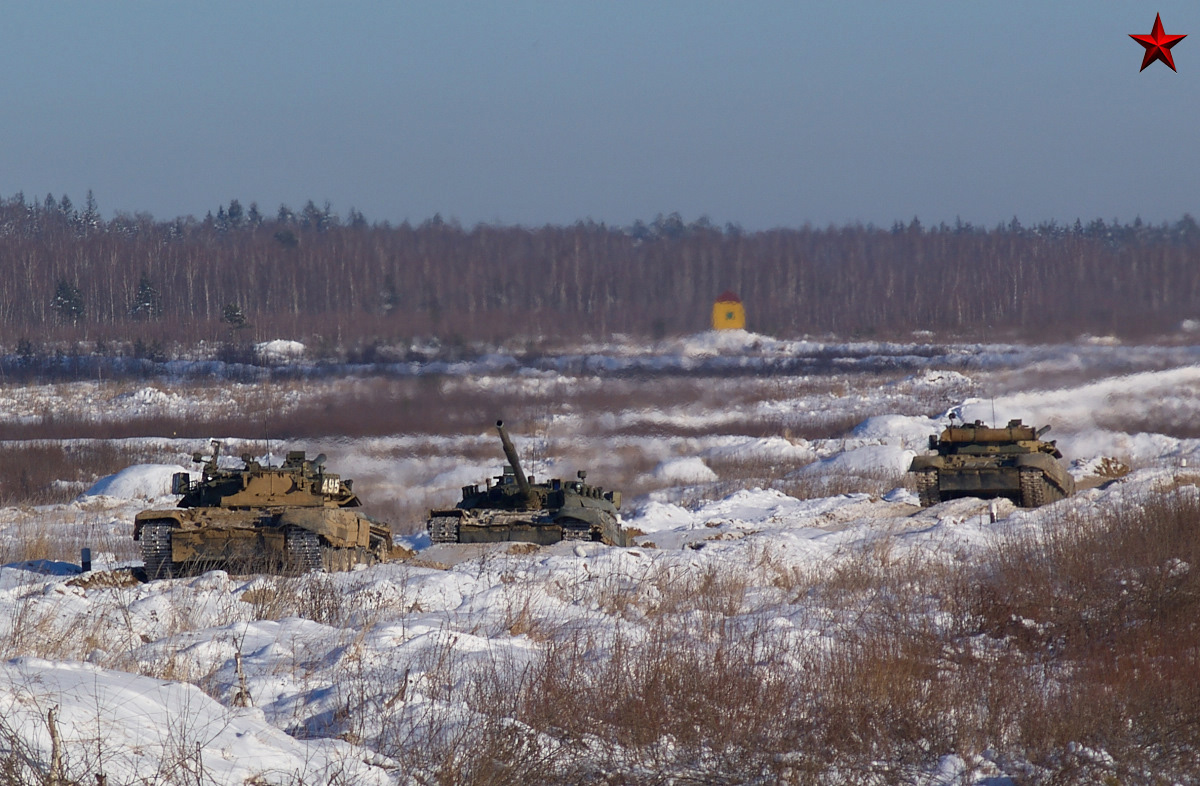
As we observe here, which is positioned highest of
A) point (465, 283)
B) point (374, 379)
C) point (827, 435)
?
point (465, 283)

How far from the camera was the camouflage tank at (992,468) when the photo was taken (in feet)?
98.8

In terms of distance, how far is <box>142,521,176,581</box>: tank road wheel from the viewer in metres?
20.0

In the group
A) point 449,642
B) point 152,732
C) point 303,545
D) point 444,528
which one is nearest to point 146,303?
point 444,528

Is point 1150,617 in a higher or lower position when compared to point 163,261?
lower

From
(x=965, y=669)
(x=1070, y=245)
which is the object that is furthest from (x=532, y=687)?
(x=1070, y=245)

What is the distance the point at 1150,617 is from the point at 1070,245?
31210 millimetres

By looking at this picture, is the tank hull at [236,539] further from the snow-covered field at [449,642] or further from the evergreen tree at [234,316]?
the evergreen tree at [234,316]

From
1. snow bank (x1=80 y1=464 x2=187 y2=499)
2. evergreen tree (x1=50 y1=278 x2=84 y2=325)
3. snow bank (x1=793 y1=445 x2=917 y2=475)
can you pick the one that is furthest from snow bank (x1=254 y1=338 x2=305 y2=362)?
snow bank (x1=793 y1=445 x2=917 y2=475)

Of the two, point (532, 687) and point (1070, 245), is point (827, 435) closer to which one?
point (1070, 245)

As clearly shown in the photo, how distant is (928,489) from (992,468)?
153cm

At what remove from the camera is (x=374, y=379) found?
3475 cm

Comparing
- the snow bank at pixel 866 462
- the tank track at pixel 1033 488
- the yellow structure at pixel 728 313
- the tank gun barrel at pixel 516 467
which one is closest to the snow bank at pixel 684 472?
the snow bank at pixel 866 462

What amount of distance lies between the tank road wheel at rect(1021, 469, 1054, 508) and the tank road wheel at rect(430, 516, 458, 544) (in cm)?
1332

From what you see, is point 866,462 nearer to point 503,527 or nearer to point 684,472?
point 684,472
